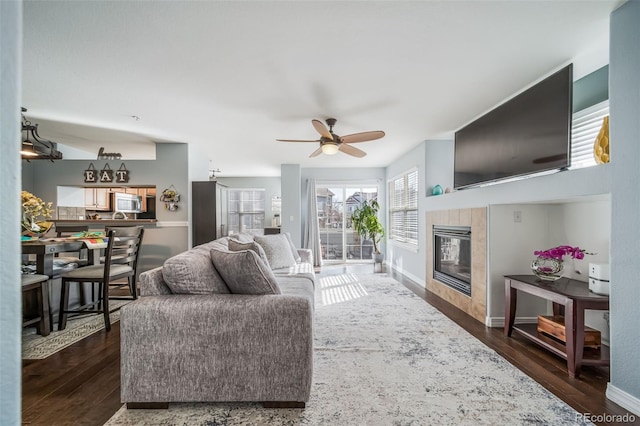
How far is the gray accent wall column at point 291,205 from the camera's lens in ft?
21.8

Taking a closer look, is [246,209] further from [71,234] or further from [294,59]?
[294,59]

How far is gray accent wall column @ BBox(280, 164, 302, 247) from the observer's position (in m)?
6.65

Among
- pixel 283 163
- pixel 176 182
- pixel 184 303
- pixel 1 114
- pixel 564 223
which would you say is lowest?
pixel 184 303

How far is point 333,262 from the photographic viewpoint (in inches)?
288

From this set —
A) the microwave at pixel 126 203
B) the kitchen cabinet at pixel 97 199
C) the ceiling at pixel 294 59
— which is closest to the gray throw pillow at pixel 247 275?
the ceiling at pixel 294 59

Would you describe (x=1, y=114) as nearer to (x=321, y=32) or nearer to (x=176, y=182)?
(x=321, y=32)

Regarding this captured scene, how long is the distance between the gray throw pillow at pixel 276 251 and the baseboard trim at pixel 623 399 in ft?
9.71

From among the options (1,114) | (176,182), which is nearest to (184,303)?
(1,114)

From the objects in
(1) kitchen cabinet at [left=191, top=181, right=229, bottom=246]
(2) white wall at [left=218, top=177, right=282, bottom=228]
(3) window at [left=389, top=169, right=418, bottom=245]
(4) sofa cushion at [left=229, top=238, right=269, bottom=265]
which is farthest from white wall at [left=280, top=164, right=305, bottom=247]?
(4) sofa cushion at [left=229, top=238, right=269, bottom=265]

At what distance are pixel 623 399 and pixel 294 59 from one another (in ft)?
10.3

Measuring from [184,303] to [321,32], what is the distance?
1.95m

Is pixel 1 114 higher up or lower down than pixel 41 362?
higher up

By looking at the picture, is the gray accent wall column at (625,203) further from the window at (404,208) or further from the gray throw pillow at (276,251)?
the window at (404,208)

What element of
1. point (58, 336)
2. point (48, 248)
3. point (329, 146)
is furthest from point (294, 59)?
point (58, 336)
